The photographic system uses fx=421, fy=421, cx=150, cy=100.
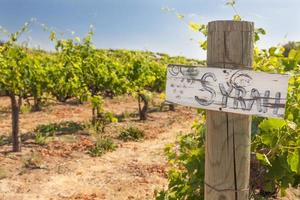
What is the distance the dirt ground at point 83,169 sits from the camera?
6293 mm

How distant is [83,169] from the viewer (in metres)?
7.43

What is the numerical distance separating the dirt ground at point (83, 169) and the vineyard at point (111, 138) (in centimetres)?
2

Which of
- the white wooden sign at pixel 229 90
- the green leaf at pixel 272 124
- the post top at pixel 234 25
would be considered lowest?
the green leaf at pixel 272 124

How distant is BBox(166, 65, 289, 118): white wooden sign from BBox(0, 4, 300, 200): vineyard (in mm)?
629

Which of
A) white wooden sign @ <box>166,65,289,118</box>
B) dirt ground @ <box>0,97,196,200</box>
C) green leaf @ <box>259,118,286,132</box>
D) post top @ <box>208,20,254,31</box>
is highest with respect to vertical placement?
post top @ <box>208,20,254,31</box>

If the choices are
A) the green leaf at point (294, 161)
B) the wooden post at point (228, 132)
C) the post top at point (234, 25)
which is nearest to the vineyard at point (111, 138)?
the green leaf at point (294, 161)

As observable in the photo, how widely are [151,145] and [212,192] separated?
6844 mm

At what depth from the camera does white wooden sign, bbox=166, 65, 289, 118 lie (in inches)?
81.5

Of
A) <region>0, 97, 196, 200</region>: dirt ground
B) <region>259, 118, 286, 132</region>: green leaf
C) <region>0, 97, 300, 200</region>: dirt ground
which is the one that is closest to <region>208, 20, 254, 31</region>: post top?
<region>259, 118, 286, 132</region>: green leaf

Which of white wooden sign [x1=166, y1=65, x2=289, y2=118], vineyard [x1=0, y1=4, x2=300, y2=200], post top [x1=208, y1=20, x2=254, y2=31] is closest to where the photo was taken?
white wooden sign [x1=166, y1=65, x2=289, y2=118]

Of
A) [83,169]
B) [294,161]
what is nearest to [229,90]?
[294,161]

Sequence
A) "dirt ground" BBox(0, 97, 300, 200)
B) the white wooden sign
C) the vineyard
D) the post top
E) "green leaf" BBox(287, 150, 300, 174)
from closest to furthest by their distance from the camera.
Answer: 1. the white wooden sign
2. the post top
3. "green leaf" BBox(287, 150, 300, 174)
4. the vineyard
5. "dirt ground" BBox(0, 97, 300, 200)

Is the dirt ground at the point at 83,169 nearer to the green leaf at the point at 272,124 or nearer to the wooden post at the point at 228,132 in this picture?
the green leaf at the point at 272,124

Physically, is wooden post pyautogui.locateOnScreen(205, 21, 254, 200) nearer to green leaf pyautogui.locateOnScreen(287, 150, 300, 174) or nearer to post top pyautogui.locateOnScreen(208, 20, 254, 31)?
post top pyautogui.locateOnScreen(208, 20, 254, 31)
